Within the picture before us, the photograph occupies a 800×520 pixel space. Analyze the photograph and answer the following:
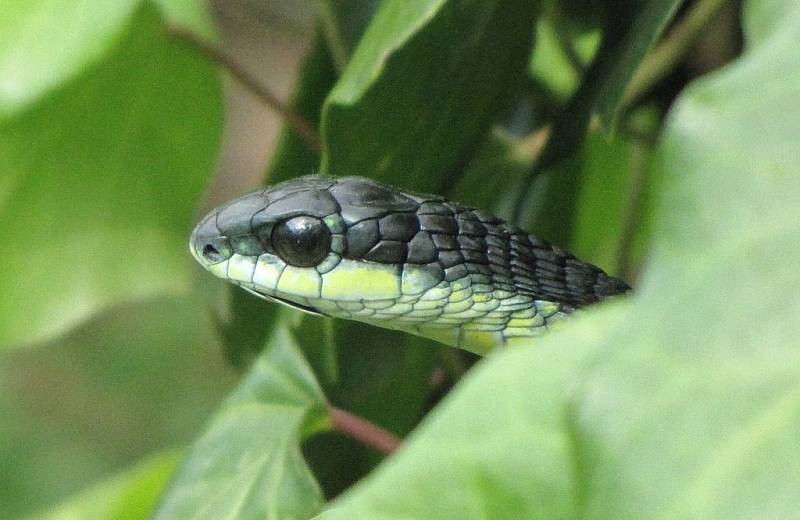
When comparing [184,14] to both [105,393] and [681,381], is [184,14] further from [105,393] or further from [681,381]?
[105,393]

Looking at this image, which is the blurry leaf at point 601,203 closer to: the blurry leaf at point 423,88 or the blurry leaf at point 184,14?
the blurry leaf at point 423,88

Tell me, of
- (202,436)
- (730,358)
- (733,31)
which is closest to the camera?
(730,358)

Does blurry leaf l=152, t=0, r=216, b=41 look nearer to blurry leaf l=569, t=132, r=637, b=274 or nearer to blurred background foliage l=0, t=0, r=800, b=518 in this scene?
blurred background foliage l=0, t=0, r=800, b=518

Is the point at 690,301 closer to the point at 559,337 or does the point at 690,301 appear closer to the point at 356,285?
the point at 559,337

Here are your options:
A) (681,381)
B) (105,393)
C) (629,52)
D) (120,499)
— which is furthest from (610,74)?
(105,393)

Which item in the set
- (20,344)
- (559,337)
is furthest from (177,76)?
(559,337)

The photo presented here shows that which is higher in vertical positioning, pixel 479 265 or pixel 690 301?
pixel 690 301

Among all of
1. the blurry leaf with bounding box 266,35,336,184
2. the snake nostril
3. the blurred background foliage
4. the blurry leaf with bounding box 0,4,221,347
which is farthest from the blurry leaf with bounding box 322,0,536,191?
the blurry leaf with bounding box 0,4,221,347
